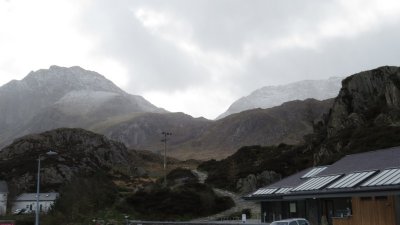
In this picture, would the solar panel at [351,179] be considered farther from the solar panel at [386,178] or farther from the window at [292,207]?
the window at [292,207]

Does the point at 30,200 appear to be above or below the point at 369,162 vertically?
below

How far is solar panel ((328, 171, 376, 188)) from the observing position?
33.1 meters

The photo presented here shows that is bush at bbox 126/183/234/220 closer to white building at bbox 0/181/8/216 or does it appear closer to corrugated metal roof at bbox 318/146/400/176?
corrugated metal roof at bbox 318/146/400/176

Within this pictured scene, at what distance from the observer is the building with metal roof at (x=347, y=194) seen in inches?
1197

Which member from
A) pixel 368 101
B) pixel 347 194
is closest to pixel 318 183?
pixel 347 194

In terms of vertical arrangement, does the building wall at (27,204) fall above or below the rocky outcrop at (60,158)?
below

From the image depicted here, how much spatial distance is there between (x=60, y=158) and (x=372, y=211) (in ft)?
344

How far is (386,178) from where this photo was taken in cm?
3073

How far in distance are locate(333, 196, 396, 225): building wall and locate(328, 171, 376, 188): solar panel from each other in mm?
1170

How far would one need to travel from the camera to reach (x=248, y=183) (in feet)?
308

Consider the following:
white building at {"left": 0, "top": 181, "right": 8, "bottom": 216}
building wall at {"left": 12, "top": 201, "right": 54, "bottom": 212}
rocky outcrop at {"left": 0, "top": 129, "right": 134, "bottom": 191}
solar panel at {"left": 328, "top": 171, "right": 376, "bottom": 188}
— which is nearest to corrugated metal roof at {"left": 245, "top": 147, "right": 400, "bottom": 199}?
solar panel at {"left": 328, "top": 171, "right": 376, "bottom": 188}

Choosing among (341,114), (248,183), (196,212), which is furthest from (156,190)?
(341,114)

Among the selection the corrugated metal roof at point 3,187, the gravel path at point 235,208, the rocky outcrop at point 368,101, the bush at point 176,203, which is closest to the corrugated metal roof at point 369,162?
the gravel path at point 235,208

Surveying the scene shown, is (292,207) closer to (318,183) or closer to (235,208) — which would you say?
(318,183)
